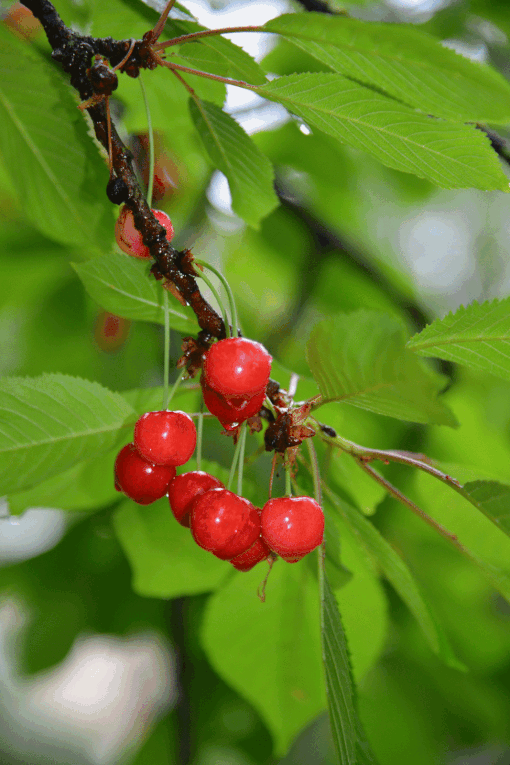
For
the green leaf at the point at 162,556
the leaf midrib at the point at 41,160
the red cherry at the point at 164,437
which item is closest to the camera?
the red cherry at the point at 164,437

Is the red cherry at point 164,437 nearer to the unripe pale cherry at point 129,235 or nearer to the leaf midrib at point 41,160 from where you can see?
the unripe pale cherry at point 129,235

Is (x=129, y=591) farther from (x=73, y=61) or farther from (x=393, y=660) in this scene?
(x=73, y=61)

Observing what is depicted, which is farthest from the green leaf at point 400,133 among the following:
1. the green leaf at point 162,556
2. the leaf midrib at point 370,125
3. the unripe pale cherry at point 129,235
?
the green leaf at point 162,556

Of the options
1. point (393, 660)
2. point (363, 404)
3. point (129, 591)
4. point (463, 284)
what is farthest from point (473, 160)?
point (463, 284)

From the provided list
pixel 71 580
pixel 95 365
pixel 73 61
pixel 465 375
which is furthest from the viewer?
pixel 465 375

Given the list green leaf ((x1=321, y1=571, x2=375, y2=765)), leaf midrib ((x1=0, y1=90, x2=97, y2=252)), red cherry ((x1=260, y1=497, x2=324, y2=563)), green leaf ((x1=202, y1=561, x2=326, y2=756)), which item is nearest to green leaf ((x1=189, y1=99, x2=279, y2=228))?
leaf midrib ((x1=0, y1=90, x2=97, y2=252))

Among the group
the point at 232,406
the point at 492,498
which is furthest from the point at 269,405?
the point at 492,498

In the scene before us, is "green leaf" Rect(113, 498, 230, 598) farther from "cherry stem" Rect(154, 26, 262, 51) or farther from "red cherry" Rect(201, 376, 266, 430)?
"cherry stem" Rect(154, 26, 262, 51)
